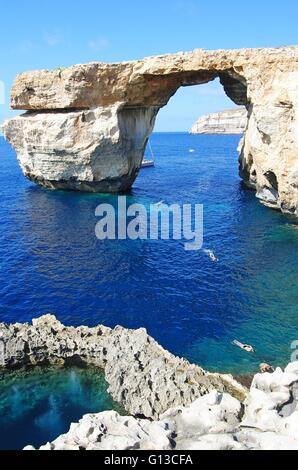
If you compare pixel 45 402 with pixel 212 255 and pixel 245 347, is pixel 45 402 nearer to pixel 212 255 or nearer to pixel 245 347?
pixel 245 347

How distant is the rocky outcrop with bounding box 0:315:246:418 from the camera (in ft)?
69.8

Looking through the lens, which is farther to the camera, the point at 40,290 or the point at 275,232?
the point at 275,232

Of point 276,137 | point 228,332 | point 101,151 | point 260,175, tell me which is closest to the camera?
point 228,332

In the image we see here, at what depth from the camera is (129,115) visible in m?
62.1

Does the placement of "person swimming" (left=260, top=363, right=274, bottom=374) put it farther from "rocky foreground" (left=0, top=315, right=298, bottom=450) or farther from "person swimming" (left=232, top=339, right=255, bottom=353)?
"rocky foreground" (left=0, top=315, right=298, bottom=450)

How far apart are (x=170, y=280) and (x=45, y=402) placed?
16.4 m

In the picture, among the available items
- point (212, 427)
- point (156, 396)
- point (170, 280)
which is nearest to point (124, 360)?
point (156, 396)

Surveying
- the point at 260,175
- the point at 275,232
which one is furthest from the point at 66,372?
the point at 260,175

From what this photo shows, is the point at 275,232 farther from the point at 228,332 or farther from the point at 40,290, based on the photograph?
the point at 40,290

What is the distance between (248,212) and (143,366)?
35.8m

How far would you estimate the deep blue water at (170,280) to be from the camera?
28.1 m

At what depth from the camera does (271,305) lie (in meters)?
31.5

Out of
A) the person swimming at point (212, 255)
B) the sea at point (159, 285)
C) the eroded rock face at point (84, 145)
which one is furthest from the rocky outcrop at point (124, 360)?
the eroded rock face at point (84, 145)

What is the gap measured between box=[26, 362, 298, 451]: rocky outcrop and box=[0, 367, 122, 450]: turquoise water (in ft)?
20.3
